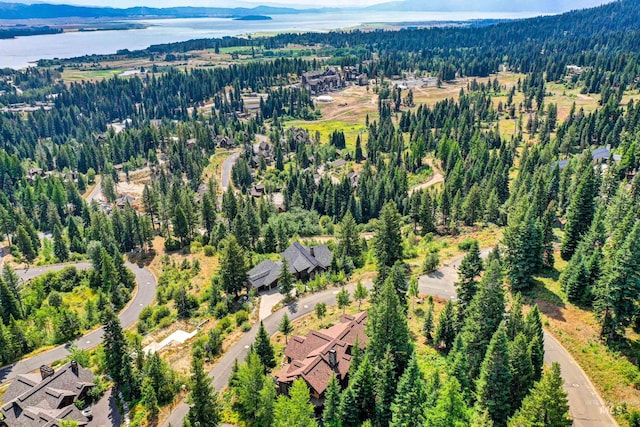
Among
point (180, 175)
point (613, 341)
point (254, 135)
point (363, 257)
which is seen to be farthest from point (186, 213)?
point (254, 135)

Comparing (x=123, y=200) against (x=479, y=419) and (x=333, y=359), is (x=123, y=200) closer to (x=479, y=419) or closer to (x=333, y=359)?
(x=333, y=359)

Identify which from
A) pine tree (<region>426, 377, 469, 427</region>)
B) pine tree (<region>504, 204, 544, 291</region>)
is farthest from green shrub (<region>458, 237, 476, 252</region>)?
pine tree (<region>426, 377, 469, 427</region>)

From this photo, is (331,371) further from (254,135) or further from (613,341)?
(254,135)

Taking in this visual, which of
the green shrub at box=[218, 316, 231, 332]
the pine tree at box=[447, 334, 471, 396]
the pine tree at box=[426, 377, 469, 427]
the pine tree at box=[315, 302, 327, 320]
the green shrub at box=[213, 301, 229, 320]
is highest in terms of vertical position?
the pine tree at box=[426, 377, 469, 427]

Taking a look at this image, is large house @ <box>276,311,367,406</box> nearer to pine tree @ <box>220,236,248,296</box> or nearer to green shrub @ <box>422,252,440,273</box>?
green shrub @ <box>422,252,440,273</box>

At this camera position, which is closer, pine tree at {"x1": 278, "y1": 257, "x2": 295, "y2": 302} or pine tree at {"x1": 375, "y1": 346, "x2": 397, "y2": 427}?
pine tree at {"x1": 375, "y1": 346, "x2": 397, "y2": 427}

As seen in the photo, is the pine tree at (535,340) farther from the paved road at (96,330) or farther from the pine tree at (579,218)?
the paved road at (96,330)
